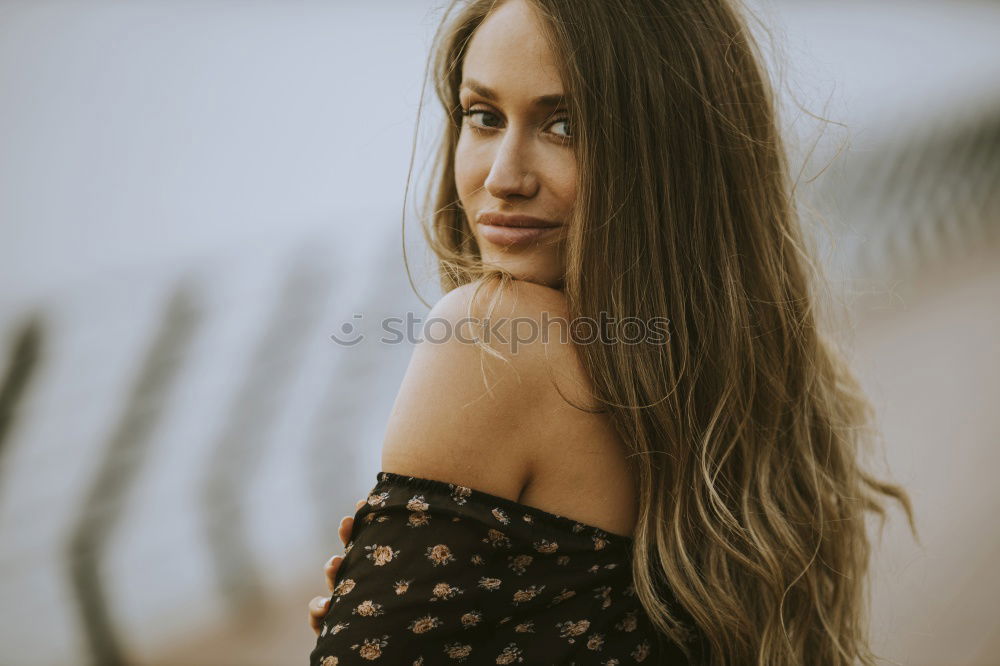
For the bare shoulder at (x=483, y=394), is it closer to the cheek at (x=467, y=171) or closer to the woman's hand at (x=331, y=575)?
the woman's hand at (x=331, y=575)

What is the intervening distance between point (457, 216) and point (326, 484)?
2.48m

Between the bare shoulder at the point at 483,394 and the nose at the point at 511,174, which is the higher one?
the nose at the point at 511,174

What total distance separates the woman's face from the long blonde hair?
30mm

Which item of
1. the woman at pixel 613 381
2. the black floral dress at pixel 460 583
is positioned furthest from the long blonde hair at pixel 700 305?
the black floral dress at pixel 460 583

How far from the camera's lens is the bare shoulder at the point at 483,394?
0.92m

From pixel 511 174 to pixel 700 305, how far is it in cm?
31

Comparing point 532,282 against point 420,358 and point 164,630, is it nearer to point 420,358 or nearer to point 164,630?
point 420,358

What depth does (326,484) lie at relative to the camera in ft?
11.8

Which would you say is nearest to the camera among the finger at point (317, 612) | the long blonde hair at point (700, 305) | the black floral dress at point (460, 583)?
the black floral dress at point (460, 583)

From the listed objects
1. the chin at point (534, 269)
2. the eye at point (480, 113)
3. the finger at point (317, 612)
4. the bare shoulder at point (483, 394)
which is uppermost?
the eye at point (480, 113)

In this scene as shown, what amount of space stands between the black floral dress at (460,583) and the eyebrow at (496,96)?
1.65 feet

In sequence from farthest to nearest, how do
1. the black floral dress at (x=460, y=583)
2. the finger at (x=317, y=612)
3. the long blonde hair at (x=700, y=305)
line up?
the finger at (x=317, y=612), the long blonde hair at (x=700, y=305), the black floral dress at (x=460, y=583)

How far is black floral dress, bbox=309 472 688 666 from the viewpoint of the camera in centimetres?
90

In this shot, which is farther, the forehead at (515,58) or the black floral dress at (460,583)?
the forehead at (515,58)
